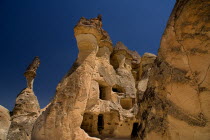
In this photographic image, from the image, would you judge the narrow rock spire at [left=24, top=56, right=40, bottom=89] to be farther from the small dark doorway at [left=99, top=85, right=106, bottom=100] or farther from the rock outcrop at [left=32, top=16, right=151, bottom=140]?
the small dark doorway at [left=99, top=85, right=106, bottom=100]

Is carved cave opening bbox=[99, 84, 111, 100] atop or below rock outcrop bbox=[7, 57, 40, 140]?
atop

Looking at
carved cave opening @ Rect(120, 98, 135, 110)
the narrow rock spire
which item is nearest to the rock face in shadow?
carved cave opening @ Rect(120, 98, 135, 110)

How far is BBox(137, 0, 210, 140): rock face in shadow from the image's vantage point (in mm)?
1765

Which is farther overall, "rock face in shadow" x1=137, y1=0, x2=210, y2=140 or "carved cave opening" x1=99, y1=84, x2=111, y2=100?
"carved cave opening" x1=99, y1=84, x2=111, y2=100

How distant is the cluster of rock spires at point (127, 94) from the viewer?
184cm

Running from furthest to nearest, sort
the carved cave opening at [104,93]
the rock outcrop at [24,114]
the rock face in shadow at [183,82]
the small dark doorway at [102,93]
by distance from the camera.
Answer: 1. the small dark doorway at [102,93]
2. the carved cave opening at [104,93]
3. the rock outcrop at [24,114]
4. the rock face in shadow at [183,82]

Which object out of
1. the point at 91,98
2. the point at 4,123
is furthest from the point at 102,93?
the point at 4,123

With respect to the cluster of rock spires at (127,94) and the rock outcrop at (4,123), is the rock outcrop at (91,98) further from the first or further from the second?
the rock outcrop at (4,123)

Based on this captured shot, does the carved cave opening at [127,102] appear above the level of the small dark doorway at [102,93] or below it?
below

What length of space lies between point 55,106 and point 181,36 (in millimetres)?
8141

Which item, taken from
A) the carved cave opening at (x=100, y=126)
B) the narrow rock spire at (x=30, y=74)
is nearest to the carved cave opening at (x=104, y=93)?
the carved cave opening at (x=100, y=126)

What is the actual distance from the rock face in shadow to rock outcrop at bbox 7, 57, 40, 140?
10.5 m

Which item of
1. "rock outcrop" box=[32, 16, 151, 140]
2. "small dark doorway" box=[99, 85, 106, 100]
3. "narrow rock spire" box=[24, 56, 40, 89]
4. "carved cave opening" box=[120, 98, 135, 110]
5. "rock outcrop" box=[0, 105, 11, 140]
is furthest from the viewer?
"narrow rock spire" box=[24, 56, 40, 89]

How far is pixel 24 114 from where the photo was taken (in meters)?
12.0
